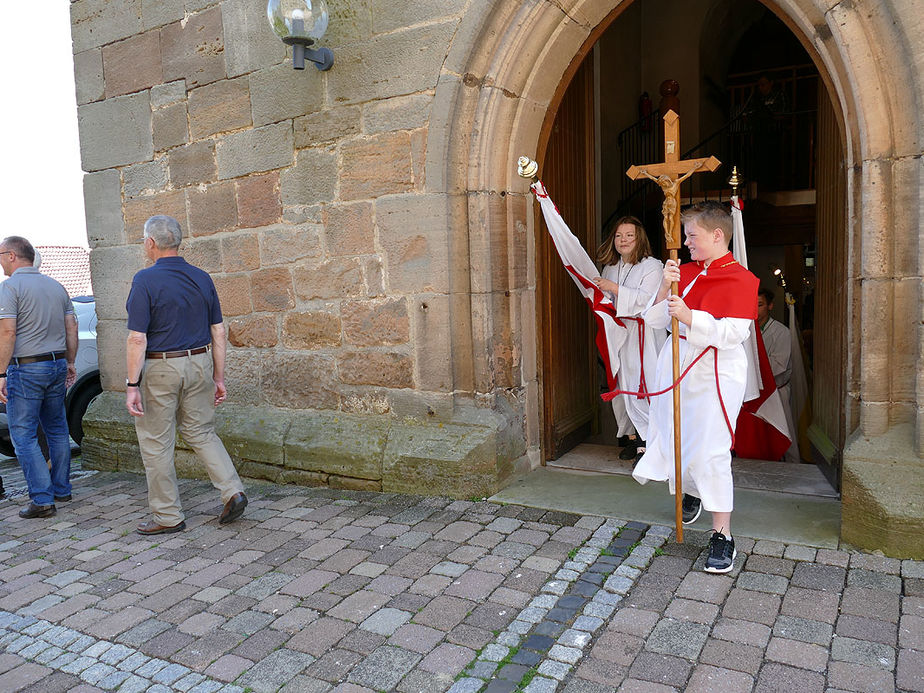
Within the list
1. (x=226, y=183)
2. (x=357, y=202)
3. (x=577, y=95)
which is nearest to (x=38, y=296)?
(x=226, y=183)

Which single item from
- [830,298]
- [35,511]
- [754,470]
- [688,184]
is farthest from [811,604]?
[688,184]

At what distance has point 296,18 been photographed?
4.27 m

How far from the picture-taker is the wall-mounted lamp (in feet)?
14.0

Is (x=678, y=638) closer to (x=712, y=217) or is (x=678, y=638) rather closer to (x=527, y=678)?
(x=527, y=678)

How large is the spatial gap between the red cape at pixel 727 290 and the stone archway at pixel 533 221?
560 millimetres

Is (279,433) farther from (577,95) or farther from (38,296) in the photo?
(577,95)

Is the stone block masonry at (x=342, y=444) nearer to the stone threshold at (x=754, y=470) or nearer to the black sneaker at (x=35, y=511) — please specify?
the stone threshold at (x=754, y=470)

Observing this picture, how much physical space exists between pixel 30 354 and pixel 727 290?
13.4 ft

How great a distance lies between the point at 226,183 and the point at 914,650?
4.65 m

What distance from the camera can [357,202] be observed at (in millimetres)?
4609

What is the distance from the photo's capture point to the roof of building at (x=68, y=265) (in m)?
16.9

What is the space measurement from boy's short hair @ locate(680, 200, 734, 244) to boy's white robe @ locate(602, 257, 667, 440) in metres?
1.22

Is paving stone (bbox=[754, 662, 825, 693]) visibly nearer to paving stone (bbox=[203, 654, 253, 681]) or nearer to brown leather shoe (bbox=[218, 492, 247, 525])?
paving stone (bbox=[203, 654, 253, 681])

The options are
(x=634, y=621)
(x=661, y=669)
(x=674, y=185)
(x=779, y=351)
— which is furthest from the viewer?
(x=779, y=351)
